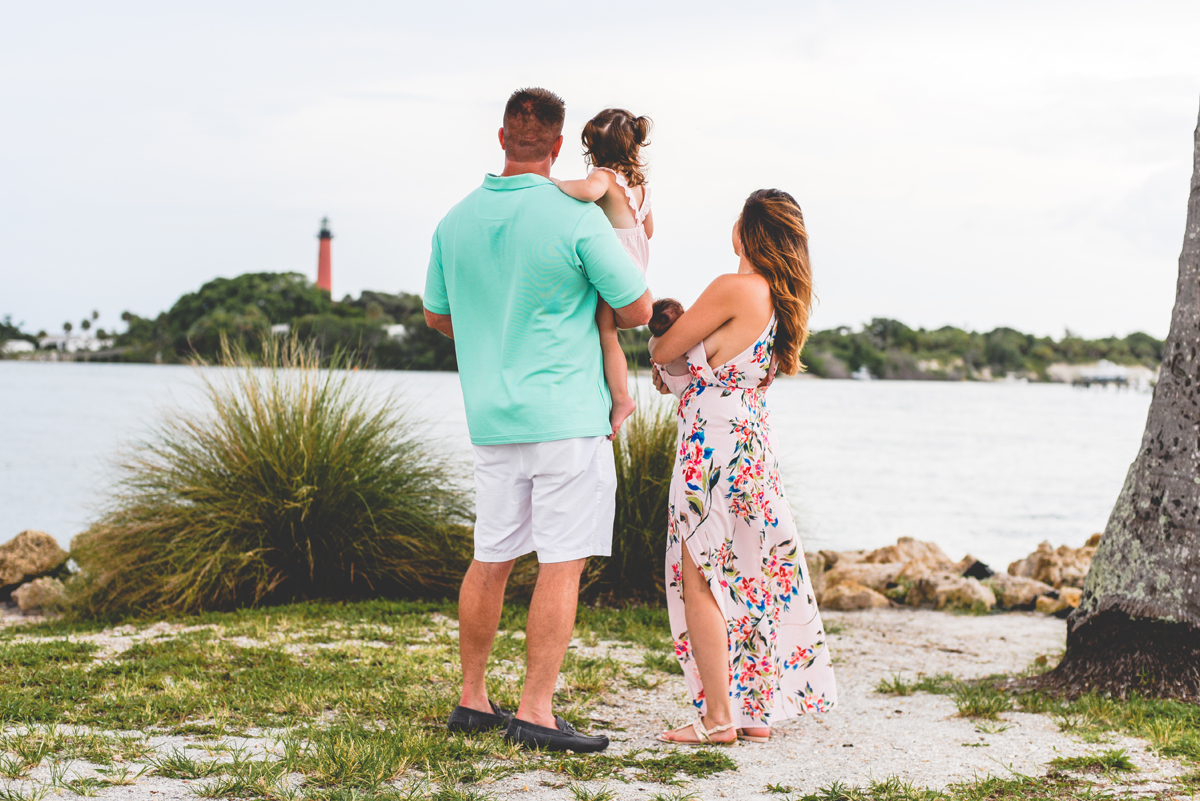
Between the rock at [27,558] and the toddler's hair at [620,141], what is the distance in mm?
6253

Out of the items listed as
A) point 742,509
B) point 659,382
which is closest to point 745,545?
point 742,509

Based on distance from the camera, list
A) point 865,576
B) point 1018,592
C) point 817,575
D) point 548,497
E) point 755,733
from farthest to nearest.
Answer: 1. point 865,576
2. point 817,575
3. point 1018,592
4. point 755,733
5. point 548,497

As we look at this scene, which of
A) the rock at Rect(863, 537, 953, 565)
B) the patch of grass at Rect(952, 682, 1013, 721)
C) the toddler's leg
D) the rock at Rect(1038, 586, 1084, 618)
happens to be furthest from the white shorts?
the rock at Rect(863, 537, 953, 565)

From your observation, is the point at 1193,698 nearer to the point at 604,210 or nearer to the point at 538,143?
the point at 604,210

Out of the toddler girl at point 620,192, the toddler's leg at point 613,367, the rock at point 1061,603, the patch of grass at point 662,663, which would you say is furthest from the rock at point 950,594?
the toddler's leg at point 613,367

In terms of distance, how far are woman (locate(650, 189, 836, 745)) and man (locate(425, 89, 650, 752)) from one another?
0.38 m

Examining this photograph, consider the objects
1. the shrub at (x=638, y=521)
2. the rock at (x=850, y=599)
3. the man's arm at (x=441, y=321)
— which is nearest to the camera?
the man's arm at (x=441, y=321)

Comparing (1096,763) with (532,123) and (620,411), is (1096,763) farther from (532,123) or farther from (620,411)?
(532,123)

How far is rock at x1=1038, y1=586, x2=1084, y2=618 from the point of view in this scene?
715cm

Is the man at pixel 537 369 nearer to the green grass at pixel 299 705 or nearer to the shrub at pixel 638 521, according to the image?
the green grass at pixel 299 705

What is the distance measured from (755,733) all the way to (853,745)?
1.25ft

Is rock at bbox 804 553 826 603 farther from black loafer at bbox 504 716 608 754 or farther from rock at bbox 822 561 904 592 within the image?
black loafer at bbox 504 716 608 754

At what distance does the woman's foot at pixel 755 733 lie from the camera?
369cm

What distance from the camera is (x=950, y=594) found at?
24.6 feet
